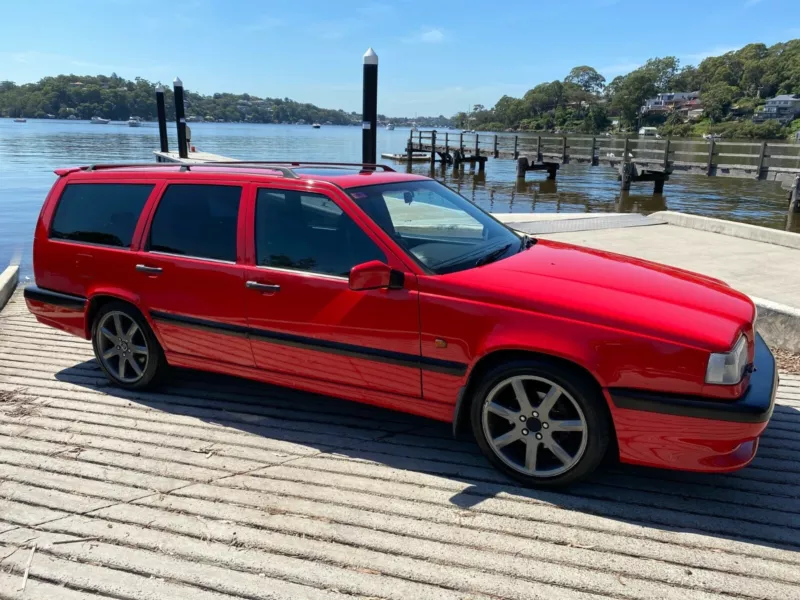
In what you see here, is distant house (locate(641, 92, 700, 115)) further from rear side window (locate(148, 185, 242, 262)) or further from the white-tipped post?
rear side window (locate(148, 185, 242, 262))

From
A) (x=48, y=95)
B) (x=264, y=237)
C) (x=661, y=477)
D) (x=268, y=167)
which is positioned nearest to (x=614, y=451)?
(x=661, y=477)

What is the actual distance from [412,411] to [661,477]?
145 cm

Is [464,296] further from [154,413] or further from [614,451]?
[154,413]

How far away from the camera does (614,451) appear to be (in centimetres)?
354

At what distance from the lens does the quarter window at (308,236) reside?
3.63 meters

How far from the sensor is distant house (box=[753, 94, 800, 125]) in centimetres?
10769

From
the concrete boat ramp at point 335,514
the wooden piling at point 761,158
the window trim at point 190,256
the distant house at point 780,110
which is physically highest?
the distant house at point 780,110

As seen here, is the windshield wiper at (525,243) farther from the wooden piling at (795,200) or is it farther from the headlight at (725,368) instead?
the wooden piling at (795,200)

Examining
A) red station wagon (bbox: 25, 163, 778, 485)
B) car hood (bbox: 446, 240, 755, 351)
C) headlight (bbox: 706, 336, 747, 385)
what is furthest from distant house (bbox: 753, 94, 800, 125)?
headlight (bbox: 706, 336, 747, 385)

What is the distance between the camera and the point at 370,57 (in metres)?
10.5

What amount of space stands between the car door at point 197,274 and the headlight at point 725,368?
271cm

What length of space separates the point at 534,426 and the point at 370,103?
903 centimetres

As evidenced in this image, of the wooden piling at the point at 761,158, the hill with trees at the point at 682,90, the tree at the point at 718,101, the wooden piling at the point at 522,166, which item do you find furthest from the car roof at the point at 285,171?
the tree at the point at 718,101

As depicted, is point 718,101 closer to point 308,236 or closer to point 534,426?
point 308,236
